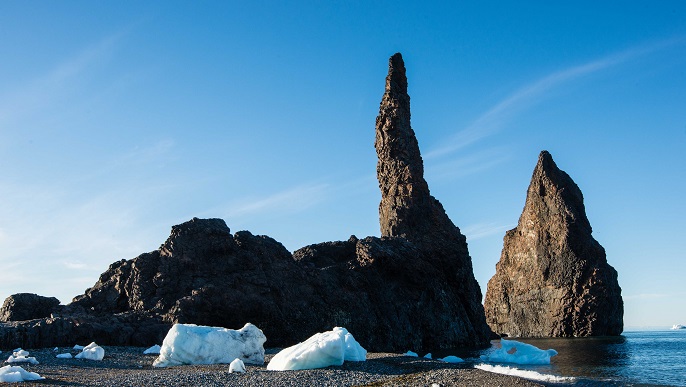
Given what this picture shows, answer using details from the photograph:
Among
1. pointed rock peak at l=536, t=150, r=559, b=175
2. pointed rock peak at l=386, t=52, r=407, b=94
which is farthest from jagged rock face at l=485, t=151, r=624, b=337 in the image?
pointed rock peak at l=386, t=52, r=407, b=94

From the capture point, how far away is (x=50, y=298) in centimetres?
4603

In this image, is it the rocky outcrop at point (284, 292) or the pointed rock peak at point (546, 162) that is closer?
the rocky outcrop at point (284, 292)

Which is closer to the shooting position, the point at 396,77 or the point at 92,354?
the point at 92,354

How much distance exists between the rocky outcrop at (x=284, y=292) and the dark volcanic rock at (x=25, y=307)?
6.09ft

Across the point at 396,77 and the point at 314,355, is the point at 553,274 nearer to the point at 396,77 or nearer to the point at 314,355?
the point at 396,77

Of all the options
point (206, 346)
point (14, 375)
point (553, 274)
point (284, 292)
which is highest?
point (553, 274)

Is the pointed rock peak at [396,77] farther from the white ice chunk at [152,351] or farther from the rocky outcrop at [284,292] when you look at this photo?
the white ice chunk at [152,351]

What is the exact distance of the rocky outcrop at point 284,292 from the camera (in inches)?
1731

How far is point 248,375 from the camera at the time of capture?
23719 mm

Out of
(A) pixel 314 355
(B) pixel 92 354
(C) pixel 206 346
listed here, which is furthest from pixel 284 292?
(A) pixel 314 355

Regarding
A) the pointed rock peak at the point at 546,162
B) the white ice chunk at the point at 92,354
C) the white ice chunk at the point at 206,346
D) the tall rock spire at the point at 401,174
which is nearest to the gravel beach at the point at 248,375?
the white ice chunk at the point at 92,354

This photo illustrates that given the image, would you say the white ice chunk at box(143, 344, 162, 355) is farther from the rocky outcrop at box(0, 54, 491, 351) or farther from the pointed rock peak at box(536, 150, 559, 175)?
the pointed rock peak at box(536, 150, 559, 175)

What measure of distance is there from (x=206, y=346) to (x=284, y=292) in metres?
21.9

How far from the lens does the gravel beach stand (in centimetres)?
2153
